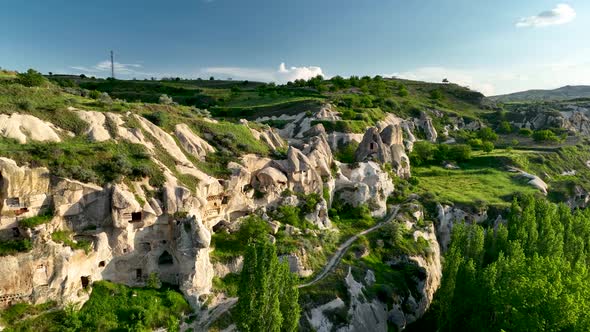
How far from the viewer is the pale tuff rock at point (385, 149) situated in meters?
77.4

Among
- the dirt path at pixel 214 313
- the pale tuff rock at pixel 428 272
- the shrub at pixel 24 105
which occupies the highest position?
the shrub at pixel 24 105

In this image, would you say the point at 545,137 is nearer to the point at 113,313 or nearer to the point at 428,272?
the point at 428,272

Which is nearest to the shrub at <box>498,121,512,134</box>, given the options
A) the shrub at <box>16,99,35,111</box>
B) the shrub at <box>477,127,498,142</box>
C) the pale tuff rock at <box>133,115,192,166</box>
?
the shrub at <box>477,127,498,142</box>

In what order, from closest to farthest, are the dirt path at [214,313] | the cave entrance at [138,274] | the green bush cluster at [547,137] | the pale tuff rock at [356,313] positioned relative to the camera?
the dirt path at [214,313]
the cave entrance at [138,274]
the pale tuff rock at [356,313]
the green bush cluster at [547,137]

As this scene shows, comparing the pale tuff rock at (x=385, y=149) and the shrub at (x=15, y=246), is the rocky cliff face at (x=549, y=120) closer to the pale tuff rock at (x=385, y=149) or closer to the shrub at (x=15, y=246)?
the pale tuff rock at (x=385, y=149)

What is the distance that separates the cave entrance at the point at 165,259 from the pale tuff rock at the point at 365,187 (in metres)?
32.1

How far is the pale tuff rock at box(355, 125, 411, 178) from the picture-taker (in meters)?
77.4

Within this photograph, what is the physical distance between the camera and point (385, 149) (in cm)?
7938

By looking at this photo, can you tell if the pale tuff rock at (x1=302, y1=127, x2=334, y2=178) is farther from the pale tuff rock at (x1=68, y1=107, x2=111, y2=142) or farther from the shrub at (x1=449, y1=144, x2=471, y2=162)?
the shrub at (x1=449, y1=144, x2=471, y2=162)

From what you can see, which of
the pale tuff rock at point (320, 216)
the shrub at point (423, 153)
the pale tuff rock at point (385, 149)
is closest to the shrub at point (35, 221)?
the pale tuff rock at point (320, 216)

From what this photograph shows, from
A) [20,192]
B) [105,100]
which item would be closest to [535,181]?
[105,100]

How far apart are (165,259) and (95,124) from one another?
17.9 metres

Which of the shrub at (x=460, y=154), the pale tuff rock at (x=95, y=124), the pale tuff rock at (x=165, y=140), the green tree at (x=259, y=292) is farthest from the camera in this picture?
the shrub at (x=460, y=154)

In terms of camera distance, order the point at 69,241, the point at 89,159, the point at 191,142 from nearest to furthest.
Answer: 1. the point at 69,241
2. the point at 89,159
3. the point at 191,142
